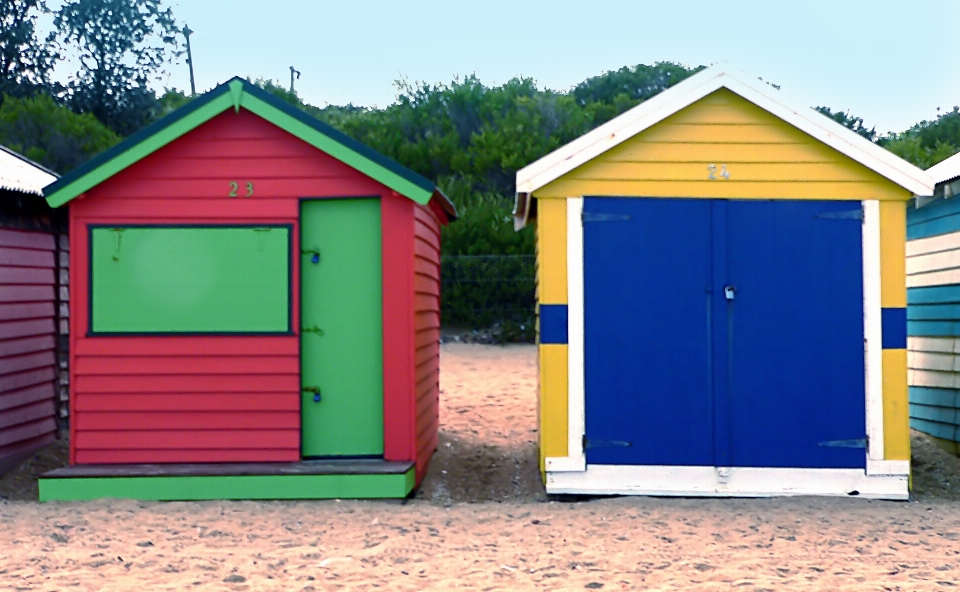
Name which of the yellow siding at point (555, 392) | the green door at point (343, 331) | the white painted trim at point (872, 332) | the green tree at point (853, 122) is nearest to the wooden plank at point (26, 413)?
the green door at point (343, 331)

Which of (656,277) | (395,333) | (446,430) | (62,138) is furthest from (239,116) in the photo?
(62,138)

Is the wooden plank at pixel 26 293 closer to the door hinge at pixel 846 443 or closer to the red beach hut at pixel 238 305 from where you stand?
the red beach hut at pixel 238 305

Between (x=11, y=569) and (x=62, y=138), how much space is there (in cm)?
2067

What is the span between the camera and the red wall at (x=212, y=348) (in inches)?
290

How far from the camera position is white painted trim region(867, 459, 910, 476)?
6984 millimetres

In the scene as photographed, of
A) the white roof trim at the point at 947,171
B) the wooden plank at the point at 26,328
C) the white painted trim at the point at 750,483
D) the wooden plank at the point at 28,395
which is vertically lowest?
the white painted trim at the point at 750,483

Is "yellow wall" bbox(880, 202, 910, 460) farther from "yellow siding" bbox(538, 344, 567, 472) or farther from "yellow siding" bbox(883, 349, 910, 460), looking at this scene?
"yellow siding" bbox(538, 344, 567, 472)

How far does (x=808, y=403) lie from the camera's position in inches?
277

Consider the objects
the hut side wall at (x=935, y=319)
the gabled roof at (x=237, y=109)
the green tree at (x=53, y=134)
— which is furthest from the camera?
the green tree at (x=53, y=134)

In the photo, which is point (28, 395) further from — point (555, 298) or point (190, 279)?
point (555, 298)

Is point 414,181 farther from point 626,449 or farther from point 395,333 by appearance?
point 626,449

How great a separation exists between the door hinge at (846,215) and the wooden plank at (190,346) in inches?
159

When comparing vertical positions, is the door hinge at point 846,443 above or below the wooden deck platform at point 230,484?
above

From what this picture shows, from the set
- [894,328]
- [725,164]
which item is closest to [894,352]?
[894,328]
